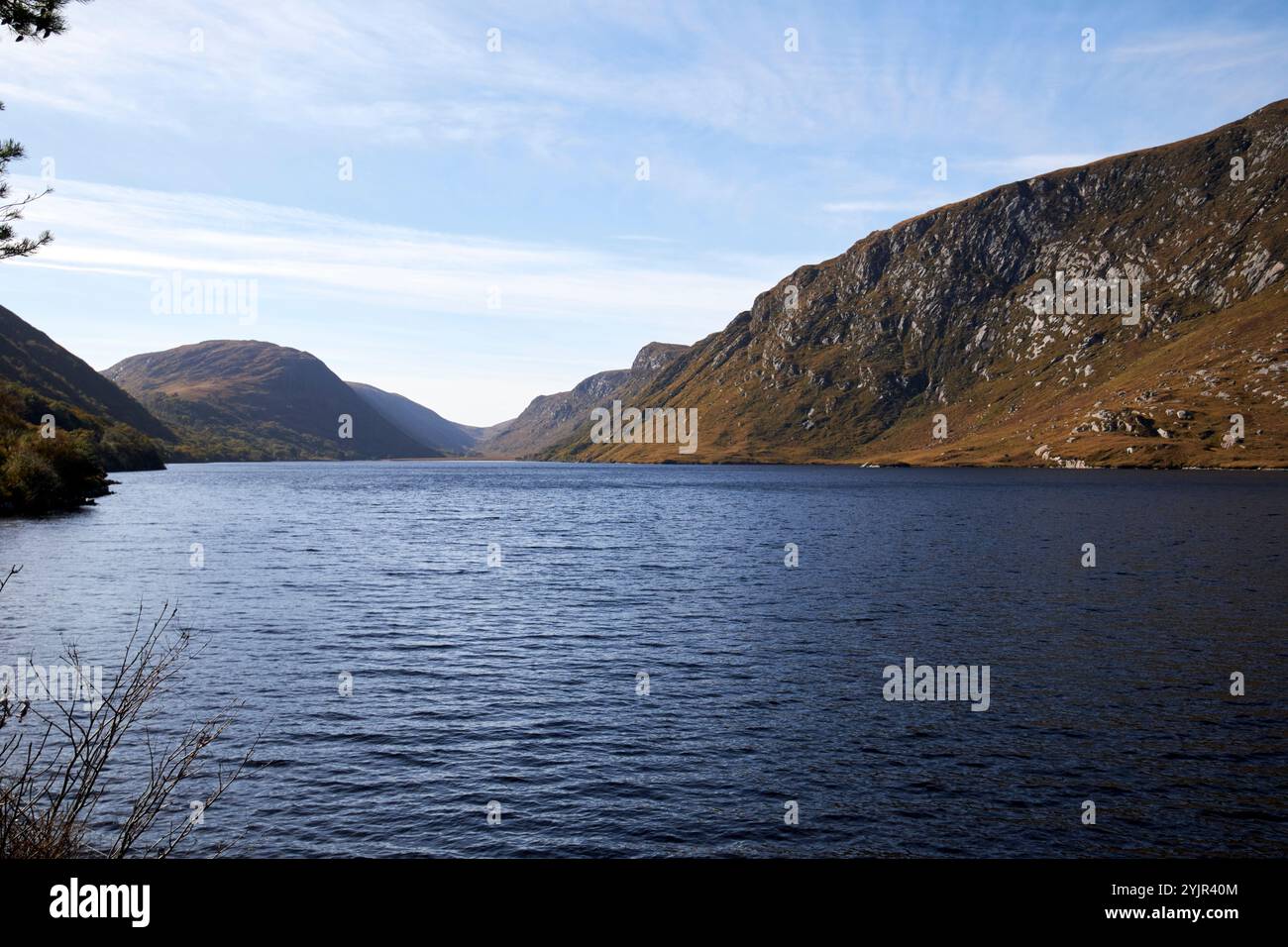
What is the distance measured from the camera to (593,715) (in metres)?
33.2

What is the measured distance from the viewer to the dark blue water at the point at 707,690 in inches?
928

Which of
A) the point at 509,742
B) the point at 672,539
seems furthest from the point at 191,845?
the point at 672,539

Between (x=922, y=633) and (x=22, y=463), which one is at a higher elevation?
(x=22, y=463)

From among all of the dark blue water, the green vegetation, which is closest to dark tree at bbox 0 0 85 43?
the dark blue water

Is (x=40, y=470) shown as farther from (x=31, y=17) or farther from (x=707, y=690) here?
(x=31, y=17)

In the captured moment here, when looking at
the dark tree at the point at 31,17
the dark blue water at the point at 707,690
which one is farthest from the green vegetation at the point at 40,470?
the dark tree at the point at 31,17

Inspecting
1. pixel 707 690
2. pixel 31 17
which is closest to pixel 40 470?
pixel 707 690

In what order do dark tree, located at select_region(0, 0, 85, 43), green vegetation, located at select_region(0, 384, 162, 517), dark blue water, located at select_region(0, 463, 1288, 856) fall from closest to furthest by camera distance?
1. dark tree, located at select_region(0, 0, 85, 43)
2. dark blue water, located at select_region(0, 463, 1288, 856)
3. green vegetation, located at select_region(0, 384, 162, 517)

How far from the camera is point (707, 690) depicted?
36906 mm

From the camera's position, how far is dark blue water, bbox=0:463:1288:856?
23.6 meters

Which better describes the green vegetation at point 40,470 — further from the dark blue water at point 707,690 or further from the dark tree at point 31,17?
the dark tree at point 31,17

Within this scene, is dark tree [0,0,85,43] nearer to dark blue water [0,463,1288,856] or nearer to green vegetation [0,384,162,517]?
dark blue water [0,463,1288,856]
